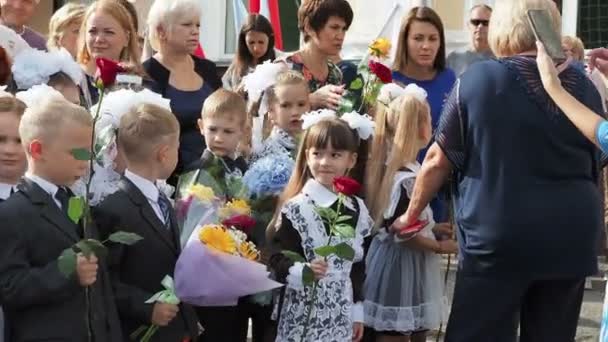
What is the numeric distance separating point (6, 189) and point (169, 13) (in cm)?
194

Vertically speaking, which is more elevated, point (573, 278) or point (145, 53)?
point (145, 53)

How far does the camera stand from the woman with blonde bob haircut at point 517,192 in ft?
15.3

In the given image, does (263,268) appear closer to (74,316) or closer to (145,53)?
(74,316)

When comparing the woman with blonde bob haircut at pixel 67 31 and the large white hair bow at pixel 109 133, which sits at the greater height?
the woman with blonde bob haircut at pixel 67 31

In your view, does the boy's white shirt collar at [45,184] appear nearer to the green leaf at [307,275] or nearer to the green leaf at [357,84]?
the green leaf at [307,275]

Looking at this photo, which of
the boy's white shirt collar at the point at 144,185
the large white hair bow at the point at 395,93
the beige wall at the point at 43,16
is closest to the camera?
the boy's white shirt collar at the point at 144,185

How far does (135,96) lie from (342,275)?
114 cm

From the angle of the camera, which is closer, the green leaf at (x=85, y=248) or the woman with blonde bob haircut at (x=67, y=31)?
the green leaf at (x=85, y=248)

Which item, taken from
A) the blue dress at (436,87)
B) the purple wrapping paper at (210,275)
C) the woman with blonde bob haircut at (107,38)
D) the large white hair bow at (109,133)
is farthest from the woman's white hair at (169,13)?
the purple wrapping paper at (210,275)

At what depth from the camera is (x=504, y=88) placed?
4691mm

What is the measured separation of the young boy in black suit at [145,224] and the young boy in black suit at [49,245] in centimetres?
18

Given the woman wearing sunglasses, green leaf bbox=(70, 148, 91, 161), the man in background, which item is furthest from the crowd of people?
the woman wearing sunglasses

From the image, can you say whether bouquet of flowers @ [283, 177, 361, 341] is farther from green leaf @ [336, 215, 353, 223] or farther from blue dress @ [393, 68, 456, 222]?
blue dress @ [393, 68, 456, 222]

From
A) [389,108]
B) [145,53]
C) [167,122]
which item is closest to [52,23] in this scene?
[145,53]
